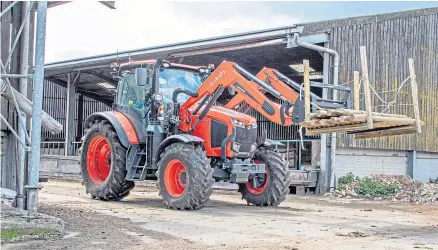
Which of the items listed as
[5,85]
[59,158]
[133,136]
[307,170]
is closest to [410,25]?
[307,170]

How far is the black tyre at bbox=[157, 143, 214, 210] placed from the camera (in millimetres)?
10023

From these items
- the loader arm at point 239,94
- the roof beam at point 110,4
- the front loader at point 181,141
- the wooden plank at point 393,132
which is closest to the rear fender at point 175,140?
the front loader at point 181,141

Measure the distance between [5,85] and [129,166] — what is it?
4152 millimetres

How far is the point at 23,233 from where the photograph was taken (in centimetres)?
672

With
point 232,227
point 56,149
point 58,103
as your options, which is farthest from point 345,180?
point 58,103

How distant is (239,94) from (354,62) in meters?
7.41

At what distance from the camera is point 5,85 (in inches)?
303

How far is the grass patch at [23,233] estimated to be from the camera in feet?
21.2

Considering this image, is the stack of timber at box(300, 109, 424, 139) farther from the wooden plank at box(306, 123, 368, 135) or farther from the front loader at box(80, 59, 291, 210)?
the front loader at box(80, 59, 291, 210)

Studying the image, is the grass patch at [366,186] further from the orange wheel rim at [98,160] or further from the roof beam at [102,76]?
the roof beam at [102,76]

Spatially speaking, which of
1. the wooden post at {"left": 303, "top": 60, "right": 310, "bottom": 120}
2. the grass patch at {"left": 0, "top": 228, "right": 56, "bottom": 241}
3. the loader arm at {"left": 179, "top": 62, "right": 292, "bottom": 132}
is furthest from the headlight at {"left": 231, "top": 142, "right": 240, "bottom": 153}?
the grass patch at {"left": 0, "top": 228, "right": 56, "bottom": 241}

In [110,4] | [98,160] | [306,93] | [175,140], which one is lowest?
[98,160]

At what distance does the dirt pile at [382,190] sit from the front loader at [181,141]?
5245mm

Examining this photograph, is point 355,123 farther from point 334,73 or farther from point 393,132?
point 334,73
